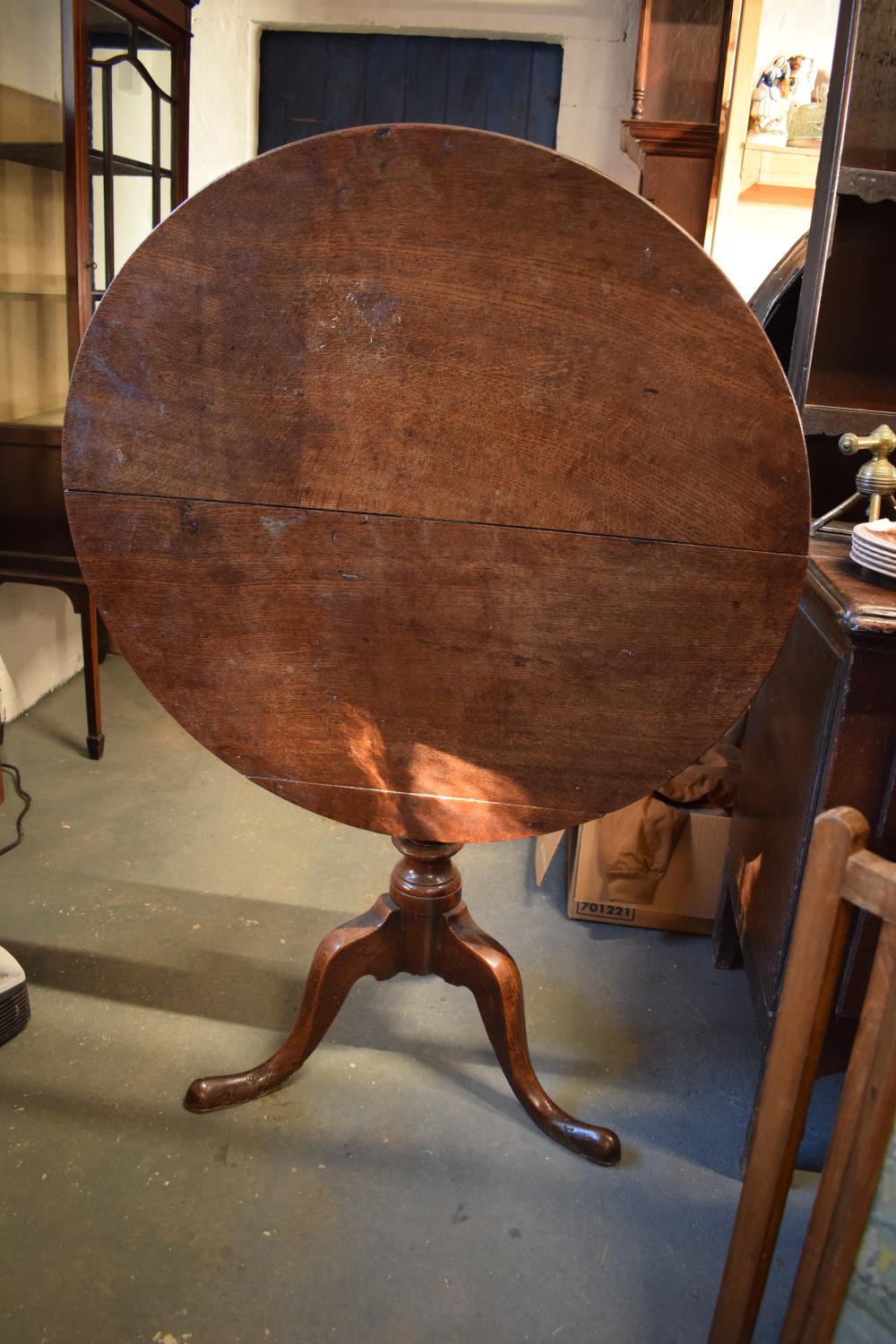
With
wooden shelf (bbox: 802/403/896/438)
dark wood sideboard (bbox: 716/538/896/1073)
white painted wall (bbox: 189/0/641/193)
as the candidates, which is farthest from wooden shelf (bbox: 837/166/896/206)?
white painted wall (bbox: 189/0/641/193)

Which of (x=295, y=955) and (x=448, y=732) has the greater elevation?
(x=448, y=732)

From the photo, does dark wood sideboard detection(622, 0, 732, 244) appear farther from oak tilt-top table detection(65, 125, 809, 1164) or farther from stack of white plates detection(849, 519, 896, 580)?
oak tilt-top table detection(65, 125, 809, 1164)

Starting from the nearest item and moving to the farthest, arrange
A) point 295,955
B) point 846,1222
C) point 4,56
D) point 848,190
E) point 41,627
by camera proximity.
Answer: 1. point 846,1222
2. point 848,190
3. point 295,955
4. point 4,56
5. point 41,627

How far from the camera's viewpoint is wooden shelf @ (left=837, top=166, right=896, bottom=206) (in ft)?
5.14

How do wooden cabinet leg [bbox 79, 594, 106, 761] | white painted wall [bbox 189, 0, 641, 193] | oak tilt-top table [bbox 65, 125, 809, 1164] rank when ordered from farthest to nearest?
white painted wall [bbox 189, 0, 641, 193], wooden cabinet leg [bbox 79, 594, 106, 761], oak tilt-top table [bbox 65, 125, 809, 1164]

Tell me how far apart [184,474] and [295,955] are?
1.02 metres

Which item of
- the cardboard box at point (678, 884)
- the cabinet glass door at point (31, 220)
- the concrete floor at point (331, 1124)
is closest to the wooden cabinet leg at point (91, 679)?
the concrete floor at point (331, 1124)

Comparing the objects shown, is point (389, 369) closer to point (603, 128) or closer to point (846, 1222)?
point (846, 1222)

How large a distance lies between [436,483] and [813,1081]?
703 millimetres

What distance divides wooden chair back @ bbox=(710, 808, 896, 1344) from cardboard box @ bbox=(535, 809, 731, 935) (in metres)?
1.20

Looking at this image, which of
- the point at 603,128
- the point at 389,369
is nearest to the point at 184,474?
the point at 389,369

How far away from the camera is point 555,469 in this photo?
1141 mm

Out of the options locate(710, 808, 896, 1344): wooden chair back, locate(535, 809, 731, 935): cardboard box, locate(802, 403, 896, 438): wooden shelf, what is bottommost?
locate(535, 809, 731, 935): cardboard box

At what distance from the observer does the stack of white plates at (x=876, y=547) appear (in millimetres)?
1298
